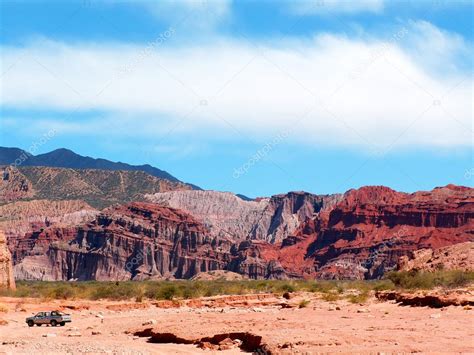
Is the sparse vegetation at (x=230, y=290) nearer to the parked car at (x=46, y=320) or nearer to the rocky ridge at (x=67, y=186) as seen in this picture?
the parked car at (x=46, y=320)

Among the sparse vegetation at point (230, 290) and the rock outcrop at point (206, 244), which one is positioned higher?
the rock outcrop at point (206, 244)

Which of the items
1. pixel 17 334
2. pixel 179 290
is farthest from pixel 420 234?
pixel 17 334

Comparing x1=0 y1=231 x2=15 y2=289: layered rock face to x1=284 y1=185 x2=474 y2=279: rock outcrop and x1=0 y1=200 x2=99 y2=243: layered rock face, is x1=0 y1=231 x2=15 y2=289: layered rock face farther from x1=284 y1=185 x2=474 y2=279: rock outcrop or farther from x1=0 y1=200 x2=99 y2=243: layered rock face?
x1=0 y1=200 x2=99 y2=243: layered rock face

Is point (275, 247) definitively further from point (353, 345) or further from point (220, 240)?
point (353, 345)

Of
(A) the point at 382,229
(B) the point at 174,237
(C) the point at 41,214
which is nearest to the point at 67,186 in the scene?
(C) the point at 41,214

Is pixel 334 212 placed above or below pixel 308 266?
above

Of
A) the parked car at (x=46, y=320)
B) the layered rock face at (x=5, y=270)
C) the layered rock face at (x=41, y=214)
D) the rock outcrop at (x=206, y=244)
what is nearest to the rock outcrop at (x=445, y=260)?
the parked car at (x=46, y=320)

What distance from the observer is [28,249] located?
15950cm

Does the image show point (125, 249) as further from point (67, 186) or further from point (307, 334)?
point (307, 334)

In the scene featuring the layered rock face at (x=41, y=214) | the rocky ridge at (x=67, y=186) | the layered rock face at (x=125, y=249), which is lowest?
the layered rock face at (x=125, y=249)

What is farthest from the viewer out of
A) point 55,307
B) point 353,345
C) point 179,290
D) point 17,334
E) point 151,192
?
point 151,192

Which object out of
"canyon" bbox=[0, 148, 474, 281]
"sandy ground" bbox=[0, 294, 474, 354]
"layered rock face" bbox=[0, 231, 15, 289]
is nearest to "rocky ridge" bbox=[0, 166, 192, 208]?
"canyon" bbox=[0, 148, 474, 281]

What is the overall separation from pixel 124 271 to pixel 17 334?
4807 inches

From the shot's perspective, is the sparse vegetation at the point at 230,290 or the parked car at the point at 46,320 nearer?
the parked car at the point at 46,320
